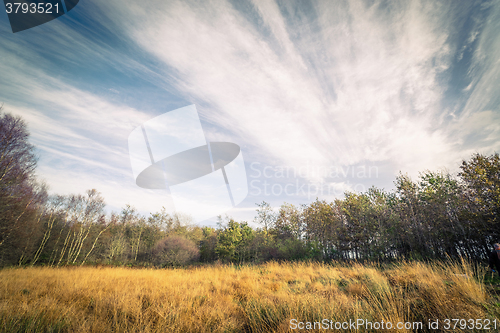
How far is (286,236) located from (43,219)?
111ft

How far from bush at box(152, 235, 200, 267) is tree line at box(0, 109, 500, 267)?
121 millimetres

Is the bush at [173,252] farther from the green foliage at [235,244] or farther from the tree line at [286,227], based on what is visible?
the green foliage at [235,244]

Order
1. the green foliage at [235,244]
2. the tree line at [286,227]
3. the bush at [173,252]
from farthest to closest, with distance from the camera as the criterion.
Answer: the green foliage at [235,244]
the bush at [173,252]
the tree line at [286,227]

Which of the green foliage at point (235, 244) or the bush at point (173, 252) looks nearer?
the bush at point (173, 252)

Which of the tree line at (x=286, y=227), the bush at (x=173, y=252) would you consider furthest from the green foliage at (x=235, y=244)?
the bush at (x=173, y=252)

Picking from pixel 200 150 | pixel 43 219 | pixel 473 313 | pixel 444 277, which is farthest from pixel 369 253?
pixel 43 219

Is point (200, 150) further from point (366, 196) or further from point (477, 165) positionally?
point (366, 196)

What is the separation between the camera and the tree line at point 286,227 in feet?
40.1

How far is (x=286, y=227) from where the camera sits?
28156 mm

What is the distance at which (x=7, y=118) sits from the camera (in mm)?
10102

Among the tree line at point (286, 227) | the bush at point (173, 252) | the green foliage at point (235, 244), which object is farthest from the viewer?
the green foliage at point (235, 244)

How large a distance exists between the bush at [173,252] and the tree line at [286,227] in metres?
0.12

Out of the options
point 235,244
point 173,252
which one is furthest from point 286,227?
point 173,252

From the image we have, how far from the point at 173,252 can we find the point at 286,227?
16318 mm
